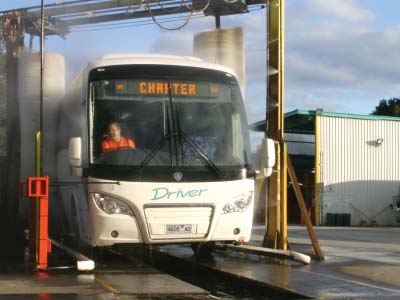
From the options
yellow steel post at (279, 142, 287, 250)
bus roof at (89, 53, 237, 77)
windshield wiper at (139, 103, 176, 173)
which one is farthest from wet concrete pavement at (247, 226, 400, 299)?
bus roof at (89, 53, 237, 77)

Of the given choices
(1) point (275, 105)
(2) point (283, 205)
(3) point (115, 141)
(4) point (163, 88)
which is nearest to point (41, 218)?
(3) point (115, 141)

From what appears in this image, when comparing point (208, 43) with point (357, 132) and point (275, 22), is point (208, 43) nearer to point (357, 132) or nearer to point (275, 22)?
point (275, 22)

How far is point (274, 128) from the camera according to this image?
1241cm

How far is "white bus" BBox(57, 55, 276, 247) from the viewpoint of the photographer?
30.7 ft

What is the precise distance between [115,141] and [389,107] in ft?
189

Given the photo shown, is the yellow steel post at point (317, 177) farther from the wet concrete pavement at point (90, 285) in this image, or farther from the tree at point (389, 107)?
the tree at point (389, 107)

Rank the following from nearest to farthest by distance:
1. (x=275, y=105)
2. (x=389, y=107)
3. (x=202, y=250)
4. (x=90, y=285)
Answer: (x=90, y=285) → (x=202, y=250) → (x=275, y=105) → (x=389, y=107)

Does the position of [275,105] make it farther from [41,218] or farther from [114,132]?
[41,218]

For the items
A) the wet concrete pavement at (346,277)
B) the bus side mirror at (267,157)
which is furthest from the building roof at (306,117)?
the bus side mirror at (267,157)

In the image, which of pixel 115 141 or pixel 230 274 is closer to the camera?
pixel 115 141

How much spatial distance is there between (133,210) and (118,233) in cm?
41

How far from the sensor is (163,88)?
1003cm

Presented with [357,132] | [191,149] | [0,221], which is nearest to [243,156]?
[191,149]

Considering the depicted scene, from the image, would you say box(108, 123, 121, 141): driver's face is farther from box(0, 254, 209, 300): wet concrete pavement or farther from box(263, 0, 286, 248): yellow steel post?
box(263, 0, 286, 248): yellow steel post
